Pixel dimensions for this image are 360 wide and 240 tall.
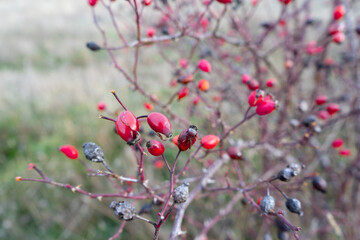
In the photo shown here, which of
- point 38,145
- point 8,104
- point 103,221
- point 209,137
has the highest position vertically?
point 209,137

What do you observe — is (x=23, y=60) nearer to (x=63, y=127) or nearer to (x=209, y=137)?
(x=63, y=127)

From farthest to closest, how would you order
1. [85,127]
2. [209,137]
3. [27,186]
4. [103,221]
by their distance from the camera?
[85,127] → [27,186] → [103,221] → [209,137]

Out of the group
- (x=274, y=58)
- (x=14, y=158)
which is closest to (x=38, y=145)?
(x=14, y=158)

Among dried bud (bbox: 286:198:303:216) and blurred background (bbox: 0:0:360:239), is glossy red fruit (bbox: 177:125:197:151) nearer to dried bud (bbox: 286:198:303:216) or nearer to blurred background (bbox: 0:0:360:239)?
dried bud (bbox: 286:198:303:216)

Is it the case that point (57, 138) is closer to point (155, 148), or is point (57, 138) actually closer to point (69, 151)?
point (69, 151)

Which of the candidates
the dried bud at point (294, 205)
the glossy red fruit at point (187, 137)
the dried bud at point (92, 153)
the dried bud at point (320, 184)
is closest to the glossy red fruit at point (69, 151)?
the dried bud at point (92, 153)

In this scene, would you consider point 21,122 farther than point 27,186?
Yes

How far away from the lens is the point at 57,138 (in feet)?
13.4

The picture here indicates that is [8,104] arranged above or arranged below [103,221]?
below

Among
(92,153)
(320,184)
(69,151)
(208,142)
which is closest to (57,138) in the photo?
(69,151)

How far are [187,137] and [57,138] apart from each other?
12.1 ft

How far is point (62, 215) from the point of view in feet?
9.57

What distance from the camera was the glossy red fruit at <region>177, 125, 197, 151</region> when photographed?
872 millimetres

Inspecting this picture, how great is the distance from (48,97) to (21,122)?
1.06 m
